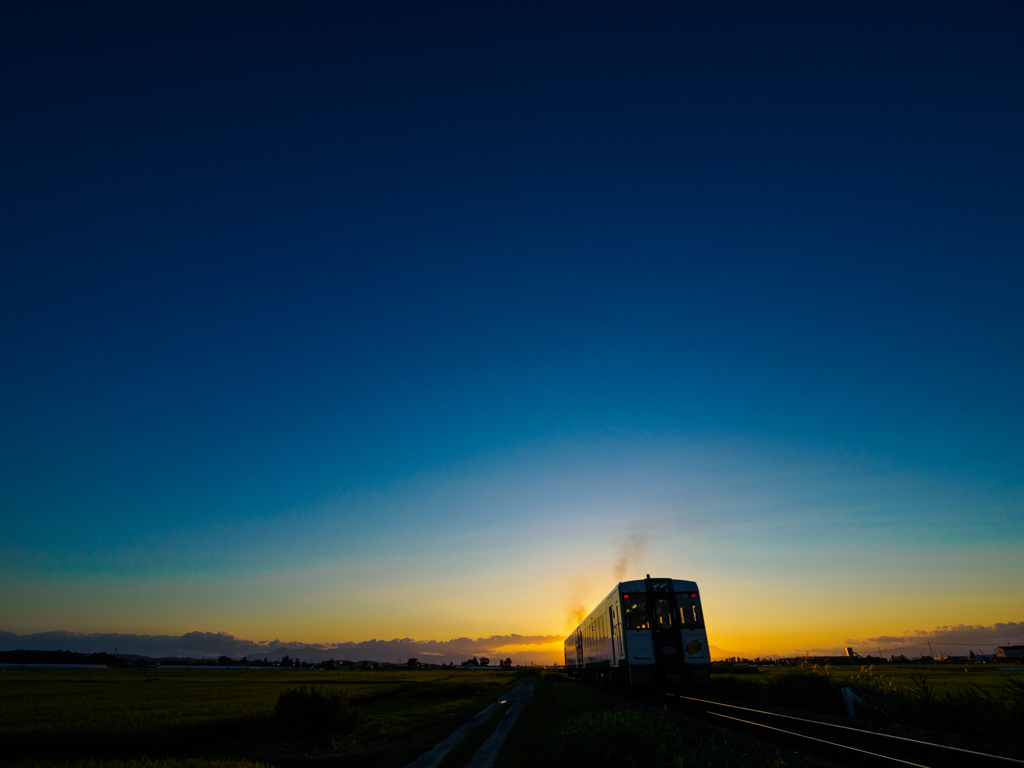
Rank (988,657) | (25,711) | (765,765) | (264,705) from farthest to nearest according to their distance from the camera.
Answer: (988,657) < (264,705) < (25,711) < (765,765)

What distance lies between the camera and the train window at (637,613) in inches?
939

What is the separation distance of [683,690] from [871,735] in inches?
807

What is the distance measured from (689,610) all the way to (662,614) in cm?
133

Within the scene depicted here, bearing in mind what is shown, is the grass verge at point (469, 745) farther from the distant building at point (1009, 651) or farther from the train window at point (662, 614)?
the distant building at point (1009, 651)

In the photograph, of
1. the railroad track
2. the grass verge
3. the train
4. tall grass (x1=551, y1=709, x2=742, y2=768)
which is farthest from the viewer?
the train

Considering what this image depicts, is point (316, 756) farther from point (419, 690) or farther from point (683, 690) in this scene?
point (419, 690)

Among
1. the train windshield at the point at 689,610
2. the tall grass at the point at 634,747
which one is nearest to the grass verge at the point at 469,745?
the tall grass at the point at 634,747

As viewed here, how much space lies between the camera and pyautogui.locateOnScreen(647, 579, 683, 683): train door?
900 inches

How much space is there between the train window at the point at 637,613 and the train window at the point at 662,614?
47cm

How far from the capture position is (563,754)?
40.0 ft

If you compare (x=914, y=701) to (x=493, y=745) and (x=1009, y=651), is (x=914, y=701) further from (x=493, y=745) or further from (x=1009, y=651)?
(x=1009, y=651)

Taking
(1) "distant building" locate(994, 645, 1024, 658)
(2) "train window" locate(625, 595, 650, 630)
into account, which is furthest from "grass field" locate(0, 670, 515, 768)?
(1) "distant building" locate(994, 645, 1024, 658)

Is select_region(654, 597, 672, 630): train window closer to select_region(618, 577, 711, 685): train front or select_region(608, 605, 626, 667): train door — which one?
select_region(618, 577, 711, 685): train front

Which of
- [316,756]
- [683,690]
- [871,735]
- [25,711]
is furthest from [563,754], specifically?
[25,711]
